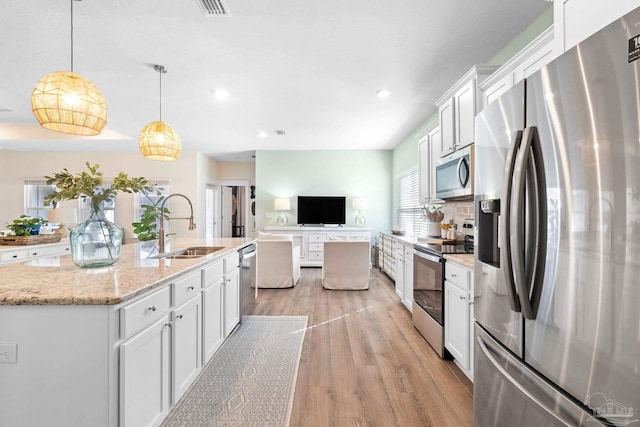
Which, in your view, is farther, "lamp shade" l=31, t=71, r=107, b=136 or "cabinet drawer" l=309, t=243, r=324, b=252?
"cabinet drawer" l=309, t=243, r=324, b=252

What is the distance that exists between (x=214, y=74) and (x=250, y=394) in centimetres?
302

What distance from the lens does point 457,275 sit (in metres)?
2.20

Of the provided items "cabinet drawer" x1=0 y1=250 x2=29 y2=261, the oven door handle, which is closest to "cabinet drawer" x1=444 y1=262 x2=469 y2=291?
the oven door handle

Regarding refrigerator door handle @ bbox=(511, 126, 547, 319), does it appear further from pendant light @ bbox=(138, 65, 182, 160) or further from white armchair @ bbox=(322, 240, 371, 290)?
white armchair @ bbox=(322, 240, 371, 290)

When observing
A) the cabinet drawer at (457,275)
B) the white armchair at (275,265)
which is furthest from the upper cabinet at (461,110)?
the white armchair at (275,265)

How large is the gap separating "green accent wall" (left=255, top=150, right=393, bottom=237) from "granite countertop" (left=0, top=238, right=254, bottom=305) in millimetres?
5069

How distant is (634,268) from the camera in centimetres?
66

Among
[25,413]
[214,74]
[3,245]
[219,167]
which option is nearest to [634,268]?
[25,413]

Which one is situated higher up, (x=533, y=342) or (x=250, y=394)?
(x=533, y=342)

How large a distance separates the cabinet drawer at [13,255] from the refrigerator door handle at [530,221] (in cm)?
484

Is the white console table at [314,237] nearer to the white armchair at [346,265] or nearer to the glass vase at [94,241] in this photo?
the white armchair at [346,265]

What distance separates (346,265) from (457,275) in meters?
2.49

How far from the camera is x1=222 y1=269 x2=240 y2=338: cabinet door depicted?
2545 mm

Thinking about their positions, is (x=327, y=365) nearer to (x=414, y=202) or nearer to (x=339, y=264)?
(x=339, y=264)
